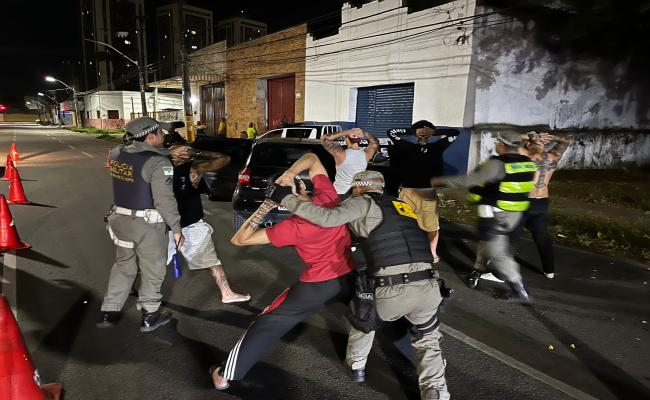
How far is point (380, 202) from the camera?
2590mm

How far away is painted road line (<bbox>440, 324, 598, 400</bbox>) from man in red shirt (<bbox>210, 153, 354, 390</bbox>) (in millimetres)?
1432

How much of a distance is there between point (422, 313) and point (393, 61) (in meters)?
13.8

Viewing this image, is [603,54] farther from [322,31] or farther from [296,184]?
[296,184]

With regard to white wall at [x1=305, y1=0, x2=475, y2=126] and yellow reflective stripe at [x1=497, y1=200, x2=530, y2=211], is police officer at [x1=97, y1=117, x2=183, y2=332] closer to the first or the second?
yellow reflective stripe at [x1=497, y1=200, x2=530, y2=211]


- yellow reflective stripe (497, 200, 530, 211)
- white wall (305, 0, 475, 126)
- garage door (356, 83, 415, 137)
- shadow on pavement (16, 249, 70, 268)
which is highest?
white wall (305, 0, 475, 126)

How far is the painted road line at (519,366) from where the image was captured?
2932 millimetres

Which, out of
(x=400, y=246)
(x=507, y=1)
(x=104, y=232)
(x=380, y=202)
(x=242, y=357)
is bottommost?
(x=104, y=232)

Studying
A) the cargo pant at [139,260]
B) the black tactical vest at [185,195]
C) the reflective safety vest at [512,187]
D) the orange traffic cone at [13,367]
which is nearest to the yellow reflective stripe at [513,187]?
the reflective safety vest at [512,187]

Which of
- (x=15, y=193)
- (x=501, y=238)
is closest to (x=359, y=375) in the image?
(x=501, y=238)

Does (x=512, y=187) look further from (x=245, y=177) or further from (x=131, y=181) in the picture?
(x=245, y=177)

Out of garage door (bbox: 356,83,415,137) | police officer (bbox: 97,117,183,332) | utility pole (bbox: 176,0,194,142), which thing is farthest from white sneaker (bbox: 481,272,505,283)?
utility pole (bbox: 176,0,194,142)

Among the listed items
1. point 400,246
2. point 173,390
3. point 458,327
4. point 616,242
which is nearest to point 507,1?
point 616,242

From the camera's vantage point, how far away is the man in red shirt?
2623mm

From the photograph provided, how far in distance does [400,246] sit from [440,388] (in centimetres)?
93
